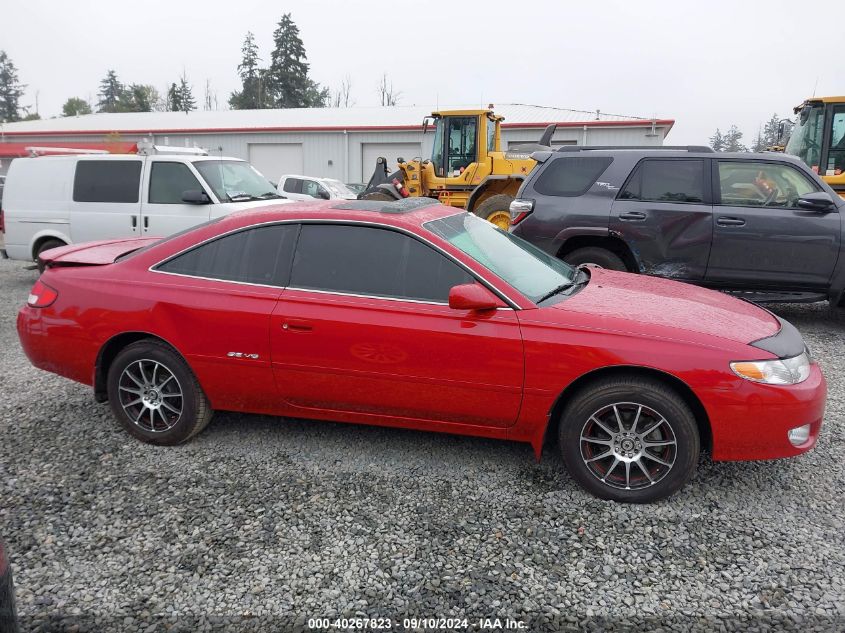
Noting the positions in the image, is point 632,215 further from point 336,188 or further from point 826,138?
point 336,188

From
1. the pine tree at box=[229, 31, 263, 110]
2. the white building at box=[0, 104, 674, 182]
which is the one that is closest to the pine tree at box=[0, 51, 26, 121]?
the pine tree at box=[229, 31, 263, 110]

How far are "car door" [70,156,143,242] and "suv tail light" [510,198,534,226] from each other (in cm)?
501

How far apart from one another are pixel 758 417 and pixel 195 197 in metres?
7.00

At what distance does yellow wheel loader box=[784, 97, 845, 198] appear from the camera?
9.80 metres

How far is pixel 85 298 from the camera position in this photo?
3.92 metres

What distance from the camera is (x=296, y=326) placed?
351cm

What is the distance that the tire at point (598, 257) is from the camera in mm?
6863

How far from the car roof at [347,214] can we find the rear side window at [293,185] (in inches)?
548

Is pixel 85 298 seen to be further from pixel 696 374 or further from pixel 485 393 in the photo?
pixel 696 374

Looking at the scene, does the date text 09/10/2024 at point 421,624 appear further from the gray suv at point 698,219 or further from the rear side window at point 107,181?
the rear side window at point 107,181

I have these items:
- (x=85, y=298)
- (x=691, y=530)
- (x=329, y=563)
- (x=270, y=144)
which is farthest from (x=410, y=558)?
(x=270, y=144)

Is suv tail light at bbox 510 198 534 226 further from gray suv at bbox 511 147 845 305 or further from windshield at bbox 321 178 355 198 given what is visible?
windshield at bbox 321 178 355 198

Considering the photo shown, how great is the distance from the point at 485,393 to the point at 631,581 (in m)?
1.14

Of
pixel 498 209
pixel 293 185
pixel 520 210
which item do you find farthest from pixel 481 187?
pixel 293 185
